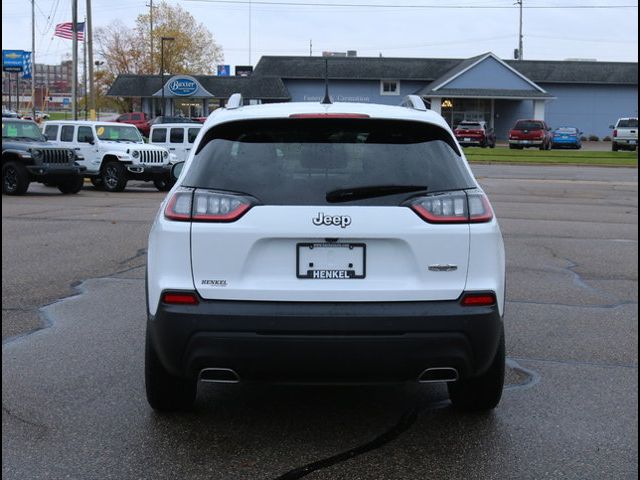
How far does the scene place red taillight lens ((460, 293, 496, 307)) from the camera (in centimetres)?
402

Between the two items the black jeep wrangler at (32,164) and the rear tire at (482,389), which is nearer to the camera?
the rear tire at (482,389)

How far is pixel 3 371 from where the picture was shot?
5.46m

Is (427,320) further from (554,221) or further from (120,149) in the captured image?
(120,149)

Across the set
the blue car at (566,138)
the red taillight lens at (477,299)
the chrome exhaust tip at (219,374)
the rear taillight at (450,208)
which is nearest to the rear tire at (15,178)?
the chrome exhaust tip at (219,374)

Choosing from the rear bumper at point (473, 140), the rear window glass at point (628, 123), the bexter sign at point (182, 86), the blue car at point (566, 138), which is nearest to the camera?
the rear window glass at point (628, 123)

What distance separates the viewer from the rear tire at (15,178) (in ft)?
64.7

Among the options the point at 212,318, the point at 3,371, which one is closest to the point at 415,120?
the point at 212,318

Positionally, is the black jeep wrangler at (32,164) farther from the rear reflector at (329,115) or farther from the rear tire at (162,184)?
the rear reflector at (329,115)

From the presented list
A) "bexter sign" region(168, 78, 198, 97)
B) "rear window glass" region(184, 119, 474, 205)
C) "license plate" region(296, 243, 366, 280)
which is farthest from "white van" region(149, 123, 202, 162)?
"bexter sign" region(168, 78, 198, 97)

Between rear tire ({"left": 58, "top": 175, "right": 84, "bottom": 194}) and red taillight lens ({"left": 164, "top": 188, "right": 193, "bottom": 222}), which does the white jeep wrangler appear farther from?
red taillight lens ({"left": 164, "top": 188, "right": 193, "bottom": 222})

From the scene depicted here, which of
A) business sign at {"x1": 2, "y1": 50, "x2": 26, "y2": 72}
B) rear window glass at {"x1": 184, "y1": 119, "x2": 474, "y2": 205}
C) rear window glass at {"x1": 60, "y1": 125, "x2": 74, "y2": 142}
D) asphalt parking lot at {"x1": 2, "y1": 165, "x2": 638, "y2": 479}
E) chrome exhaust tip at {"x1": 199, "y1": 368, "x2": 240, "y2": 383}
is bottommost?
asphalt parking lot at {"x1": 2, "y1": 165, "x2": 638, "y2": 479}

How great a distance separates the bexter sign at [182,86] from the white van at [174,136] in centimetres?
3076

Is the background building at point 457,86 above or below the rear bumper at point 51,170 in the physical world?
above

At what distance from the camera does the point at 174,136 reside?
2644cm
